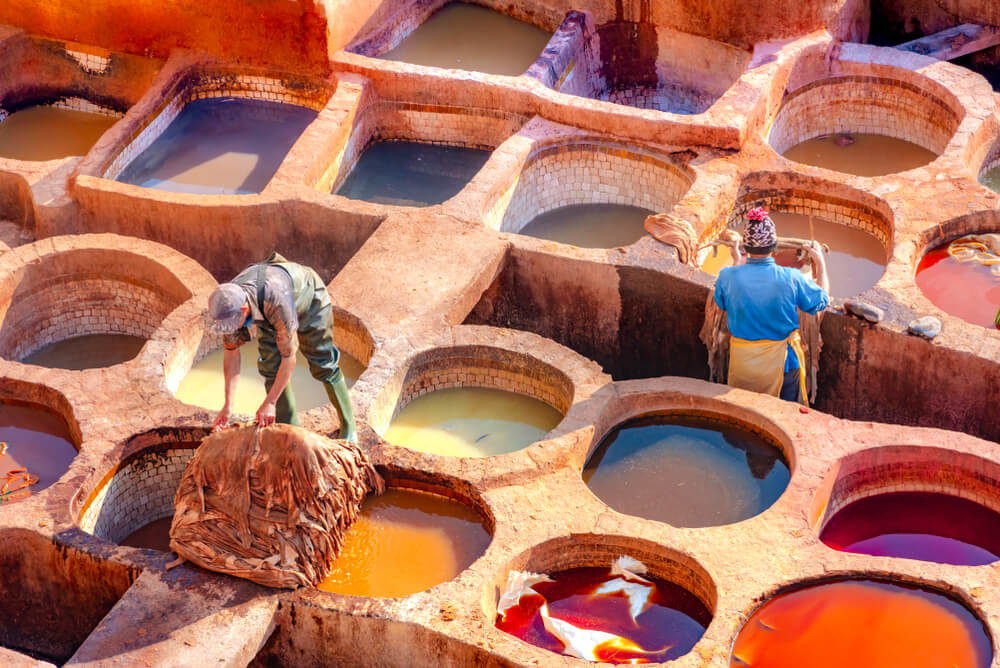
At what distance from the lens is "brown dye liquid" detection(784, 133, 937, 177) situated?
1430 cm

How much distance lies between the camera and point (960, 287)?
38.6ft

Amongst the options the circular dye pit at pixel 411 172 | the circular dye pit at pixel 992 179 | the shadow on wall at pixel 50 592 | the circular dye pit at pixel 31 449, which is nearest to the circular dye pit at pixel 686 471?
the shadow on wall at pixel 50 592

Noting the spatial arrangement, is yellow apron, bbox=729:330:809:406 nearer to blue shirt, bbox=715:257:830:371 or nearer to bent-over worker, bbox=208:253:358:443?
blue shirt, bbox=715:257:830:371

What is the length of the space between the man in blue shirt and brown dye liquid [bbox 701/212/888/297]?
2.11 m

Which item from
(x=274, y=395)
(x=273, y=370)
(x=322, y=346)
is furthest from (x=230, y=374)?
(x=322, y=346)

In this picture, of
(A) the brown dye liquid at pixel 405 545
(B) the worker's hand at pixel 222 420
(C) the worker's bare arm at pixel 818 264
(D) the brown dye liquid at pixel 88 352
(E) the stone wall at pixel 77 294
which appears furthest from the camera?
(D) the brown dye liquid at pixel 88 352

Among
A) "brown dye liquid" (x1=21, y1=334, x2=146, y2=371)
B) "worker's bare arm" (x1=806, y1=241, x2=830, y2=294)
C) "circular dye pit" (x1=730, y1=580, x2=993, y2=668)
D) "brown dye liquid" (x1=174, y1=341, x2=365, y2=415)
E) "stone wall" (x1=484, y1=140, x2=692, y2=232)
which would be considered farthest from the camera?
"stone wall" (x1=484, y1=140, x2=692, y2=232)

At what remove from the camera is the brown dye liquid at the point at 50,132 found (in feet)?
48.9

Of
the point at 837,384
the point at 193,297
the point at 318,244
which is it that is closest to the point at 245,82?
the point at 318,244

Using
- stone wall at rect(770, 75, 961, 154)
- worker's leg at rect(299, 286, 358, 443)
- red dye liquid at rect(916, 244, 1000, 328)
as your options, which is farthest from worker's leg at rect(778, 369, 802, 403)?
stone wall at rect(770, 75, 961, 154)

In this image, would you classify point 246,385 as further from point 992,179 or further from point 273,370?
point 992,179

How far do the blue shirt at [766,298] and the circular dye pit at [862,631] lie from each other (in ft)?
6.73

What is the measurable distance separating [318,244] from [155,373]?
2.54m

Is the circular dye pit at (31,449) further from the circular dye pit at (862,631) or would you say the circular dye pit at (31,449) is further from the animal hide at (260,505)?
the circular dye pit at (862,631)
